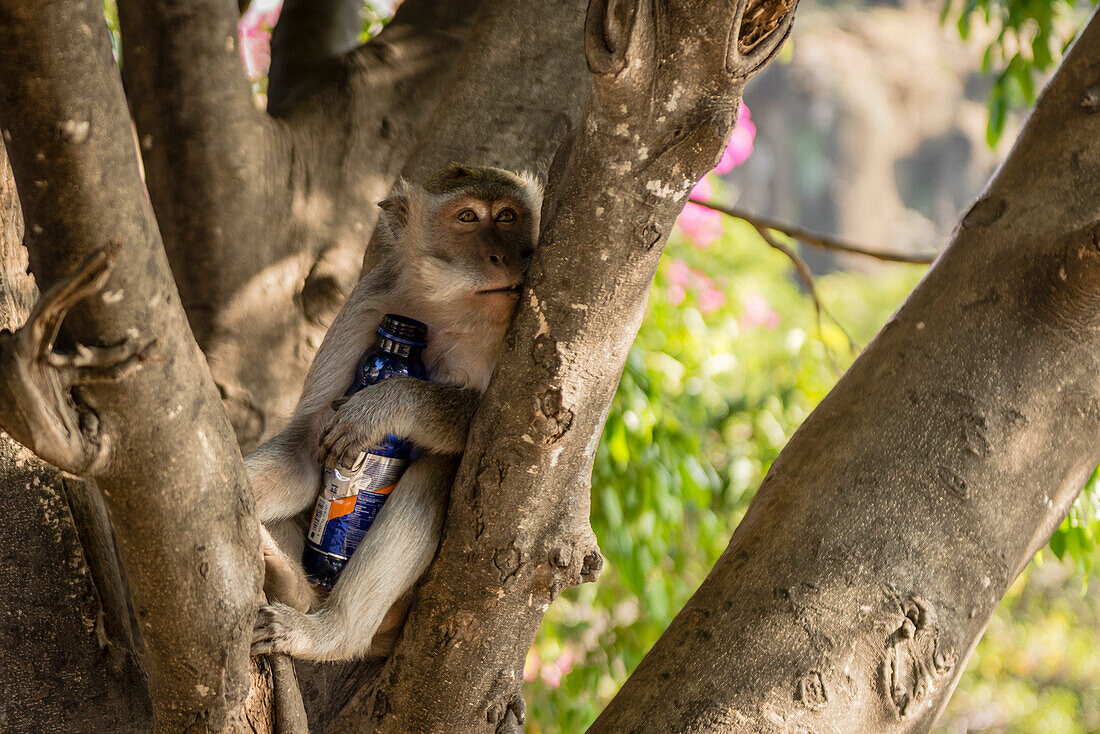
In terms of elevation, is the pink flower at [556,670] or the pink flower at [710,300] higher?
the pink flower at [710,300]

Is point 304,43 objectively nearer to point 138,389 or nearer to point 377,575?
point 377,575

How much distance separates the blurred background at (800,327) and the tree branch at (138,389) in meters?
1.43

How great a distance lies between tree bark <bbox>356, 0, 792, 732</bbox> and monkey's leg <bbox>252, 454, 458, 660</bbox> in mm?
117

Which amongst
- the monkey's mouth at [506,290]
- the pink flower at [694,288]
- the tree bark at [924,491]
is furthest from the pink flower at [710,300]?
the tree bark at [924,491]

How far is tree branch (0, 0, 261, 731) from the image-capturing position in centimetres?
95

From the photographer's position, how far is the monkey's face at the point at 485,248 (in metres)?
1.79

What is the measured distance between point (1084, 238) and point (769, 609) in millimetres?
736

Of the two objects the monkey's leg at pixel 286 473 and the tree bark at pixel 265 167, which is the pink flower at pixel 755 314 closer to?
the tree bark at pixel 265 167

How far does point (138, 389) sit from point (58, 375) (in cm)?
10

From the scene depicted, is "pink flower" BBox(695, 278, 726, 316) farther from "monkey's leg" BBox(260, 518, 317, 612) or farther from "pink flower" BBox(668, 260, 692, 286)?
"monkey's leg" BBox(260, 518, 317, 612)

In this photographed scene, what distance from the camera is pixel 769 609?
1.43 m

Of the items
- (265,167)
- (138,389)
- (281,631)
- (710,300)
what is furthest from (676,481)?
(138,389)

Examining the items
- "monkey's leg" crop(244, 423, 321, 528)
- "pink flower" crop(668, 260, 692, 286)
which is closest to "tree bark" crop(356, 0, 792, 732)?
"monkey's leg" crop(244, 423, 321, 528)

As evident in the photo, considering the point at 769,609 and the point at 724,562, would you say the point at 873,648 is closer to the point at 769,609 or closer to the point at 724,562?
the point at 769,609
